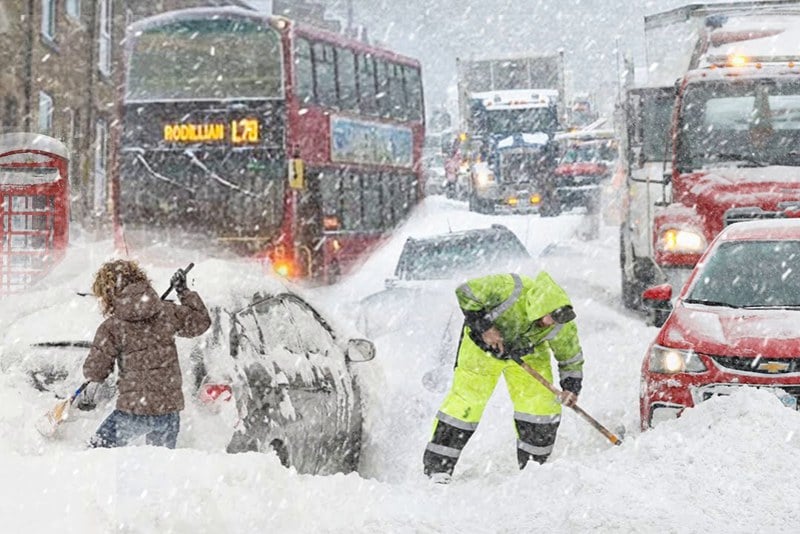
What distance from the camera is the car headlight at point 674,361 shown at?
263 inches

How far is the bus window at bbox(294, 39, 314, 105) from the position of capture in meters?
15.6

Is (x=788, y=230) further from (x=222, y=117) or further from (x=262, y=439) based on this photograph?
(x=222, y=117)

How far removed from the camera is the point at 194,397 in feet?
17.0

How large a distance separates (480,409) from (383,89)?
1207 cm

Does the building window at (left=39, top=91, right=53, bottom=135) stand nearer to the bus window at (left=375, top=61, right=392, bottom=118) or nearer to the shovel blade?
the bus window at (left=375, top=61, right=392, bottom=118)

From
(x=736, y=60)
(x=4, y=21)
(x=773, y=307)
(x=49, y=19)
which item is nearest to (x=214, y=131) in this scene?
(x=736, y=60)

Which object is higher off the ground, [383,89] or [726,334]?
[383,89]

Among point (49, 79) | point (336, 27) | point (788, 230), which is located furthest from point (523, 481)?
point (336, 27)

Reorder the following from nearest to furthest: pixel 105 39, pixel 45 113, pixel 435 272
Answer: pixel 435 272 < pixel 45 113 < pixel 105 39

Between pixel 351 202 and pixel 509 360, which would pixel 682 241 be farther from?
pixel 351 202

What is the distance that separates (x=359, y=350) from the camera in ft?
22.1

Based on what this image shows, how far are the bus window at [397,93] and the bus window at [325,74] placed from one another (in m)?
1.94

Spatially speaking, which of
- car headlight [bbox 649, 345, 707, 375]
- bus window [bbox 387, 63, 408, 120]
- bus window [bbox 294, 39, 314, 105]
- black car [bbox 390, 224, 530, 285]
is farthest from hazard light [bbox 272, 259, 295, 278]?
car headlight [bbox 649, 345, 707, 375]

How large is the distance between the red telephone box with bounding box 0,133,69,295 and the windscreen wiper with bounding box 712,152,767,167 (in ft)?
26.0
